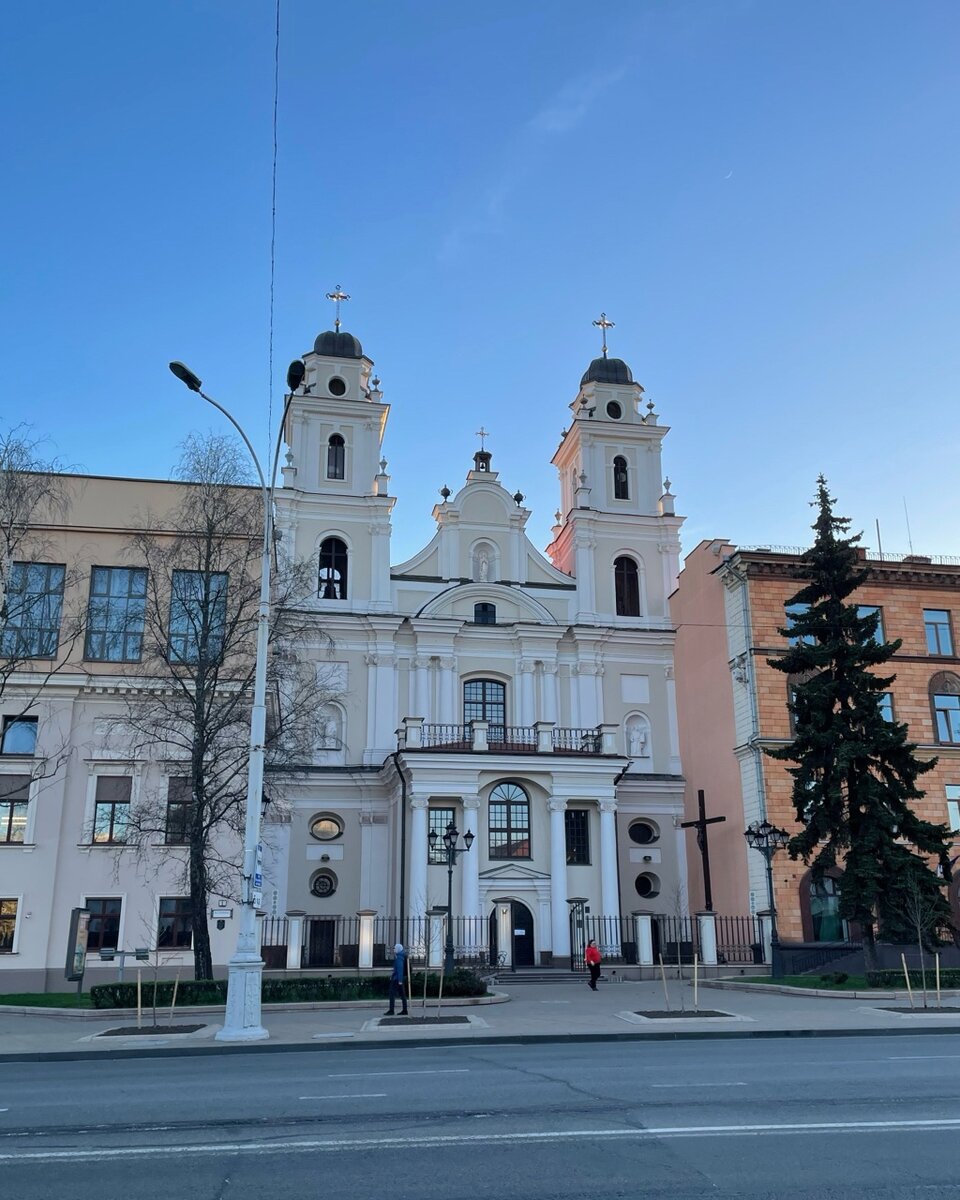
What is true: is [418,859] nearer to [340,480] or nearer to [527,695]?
[527,695]

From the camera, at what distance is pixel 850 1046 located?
15.4 meters

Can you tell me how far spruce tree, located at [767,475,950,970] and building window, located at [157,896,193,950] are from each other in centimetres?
1688

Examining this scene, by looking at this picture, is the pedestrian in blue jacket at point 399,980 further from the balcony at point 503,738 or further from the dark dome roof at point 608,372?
the dark dome roof at point 608,372

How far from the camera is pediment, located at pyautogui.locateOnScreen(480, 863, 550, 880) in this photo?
3691 cm

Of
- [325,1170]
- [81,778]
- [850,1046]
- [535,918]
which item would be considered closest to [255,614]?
[81,778]

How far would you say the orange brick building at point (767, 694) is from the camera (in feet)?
126

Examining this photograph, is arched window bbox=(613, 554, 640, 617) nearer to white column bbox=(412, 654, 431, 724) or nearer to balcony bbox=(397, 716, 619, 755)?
balcony bbox=(397, 716, 619, 755)

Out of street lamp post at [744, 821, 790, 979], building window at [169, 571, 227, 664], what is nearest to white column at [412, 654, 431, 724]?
building window at [169, 571, 227, 664]

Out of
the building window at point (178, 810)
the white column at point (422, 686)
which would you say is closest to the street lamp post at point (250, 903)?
the building window at point (178, 810)

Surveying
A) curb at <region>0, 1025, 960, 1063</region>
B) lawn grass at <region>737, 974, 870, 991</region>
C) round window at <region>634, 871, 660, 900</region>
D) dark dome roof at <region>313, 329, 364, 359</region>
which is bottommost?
curb at <region>0, 1025, 960, 1063</region>

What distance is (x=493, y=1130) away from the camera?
28.3ft

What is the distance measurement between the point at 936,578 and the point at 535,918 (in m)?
20.4

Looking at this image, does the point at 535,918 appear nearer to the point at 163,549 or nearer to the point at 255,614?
the point at 255,614

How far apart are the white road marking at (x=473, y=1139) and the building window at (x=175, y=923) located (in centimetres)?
2202
